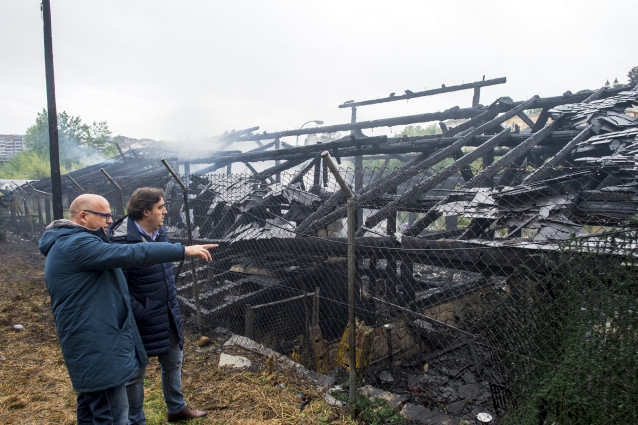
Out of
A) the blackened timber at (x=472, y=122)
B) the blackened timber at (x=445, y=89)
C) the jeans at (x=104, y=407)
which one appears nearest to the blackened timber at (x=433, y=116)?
the blackened timber at (x=472, y=122)

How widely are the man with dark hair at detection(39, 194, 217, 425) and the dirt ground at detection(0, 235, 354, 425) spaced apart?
3.51ft

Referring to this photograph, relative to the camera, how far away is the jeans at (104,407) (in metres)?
2.10

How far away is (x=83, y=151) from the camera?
3853 cm

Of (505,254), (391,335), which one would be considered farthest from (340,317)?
(505,254)

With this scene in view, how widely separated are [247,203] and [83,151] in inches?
1598

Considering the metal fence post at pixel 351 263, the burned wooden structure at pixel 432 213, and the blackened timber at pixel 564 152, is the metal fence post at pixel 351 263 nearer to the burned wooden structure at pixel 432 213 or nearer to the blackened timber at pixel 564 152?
the burned wooden structure at pixel 432 213

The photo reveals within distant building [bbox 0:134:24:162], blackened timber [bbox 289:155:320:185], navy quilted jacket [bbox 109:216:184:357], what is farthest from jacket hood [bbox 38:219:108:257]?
distant building [bbox 0:134:24:162]

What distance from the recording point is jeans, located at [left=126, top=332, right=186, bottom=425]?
8.34ft

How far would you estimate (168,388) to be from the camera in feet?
9.38

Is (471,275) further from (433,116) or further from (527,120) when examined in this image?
(433,116)

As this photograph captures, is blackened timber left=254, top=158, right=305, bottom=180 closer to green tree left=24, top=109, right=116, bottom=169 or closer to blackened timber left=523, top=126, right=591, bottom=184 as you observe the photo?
blackened timber left=523, top=126, right=591, bottom=184

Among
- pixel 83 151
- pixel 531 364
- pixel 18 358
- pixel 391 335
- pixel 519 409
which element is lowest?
pixel 391 335

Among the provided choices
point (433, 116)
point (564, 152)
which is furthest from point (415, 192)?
point (433, 116)

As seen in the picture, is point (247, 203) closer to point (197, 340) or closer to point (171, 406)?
point (197, 340)
